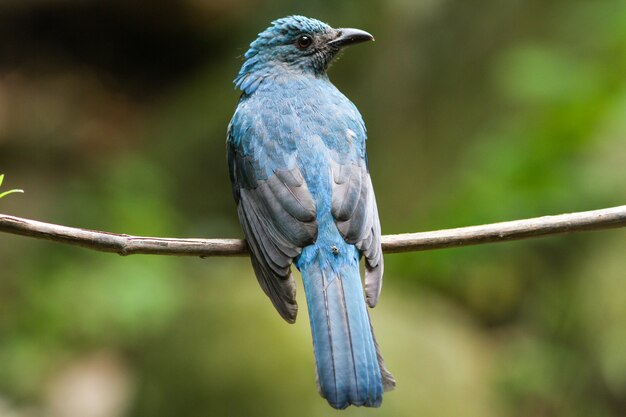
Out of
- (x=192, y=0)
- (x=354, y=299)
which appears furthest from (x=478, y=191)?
(x=192, y=0)

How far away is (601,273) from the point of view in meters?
6.27

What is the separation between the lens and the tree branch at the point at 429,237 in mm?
3611

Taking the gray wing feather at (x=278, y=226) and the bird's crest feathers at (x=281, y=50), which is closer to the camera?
the gray wing feather at (x=278, y=226)

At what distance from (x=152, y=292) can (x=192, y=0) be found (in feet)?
15.2

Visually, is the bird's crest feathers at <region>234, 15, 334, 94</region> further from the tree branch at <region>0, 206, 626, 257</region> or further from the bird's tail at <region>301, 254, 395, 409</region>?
the bird's tail at <region>301, 254, 395, 409</region>

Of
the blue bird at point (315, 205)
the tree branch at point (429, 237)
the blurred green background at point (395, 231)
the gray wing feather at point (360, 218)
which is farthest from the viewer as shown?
the blurred green background at point (395, 231)

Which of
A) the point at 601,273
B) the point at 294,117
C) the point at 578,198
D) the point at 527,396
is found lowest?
the point at 527,396

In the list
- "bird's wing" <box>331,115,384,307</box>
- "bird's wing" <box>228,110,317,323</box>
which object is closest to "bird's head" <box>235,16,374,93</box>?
"bird's wing" <box>228,110,317,323</box>

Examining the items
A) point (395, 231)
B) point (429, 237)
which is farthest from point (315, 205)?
point (395, 231)

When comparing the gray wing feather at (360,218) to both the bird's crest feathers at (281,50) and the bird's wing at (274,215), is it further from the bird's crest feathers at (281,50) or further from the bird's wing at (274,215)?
the bird's crest feathers at (281,50)

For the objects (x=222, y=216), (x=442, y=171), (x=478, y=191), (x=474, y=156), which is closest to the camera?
(x=478, y=191)

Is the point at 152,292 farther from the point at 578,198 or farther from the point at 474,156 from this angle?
the point at 578,198

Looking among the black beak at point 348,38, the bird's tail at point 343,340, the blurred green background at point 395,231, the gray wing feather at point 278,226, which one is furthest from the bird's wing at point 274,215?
the blurred green background at point 395,231

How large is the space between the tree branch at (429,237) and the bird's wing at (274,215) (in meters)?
0.21
